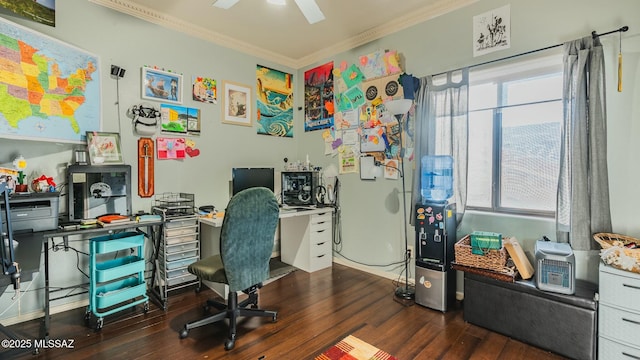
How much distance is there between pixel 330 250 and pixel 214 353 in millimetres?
1951

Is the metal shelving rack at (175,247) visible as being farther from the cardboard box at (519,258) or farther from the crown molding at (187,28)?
the cardboard box at (519,258)

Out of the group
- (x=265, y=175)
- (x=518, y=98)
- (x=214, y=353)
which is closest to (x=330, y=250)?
(x=265, y=175)

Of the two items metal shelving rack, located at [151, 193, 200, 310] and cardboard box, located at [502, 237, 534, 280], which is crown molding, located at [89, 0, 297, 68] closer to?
metal shelving rack, located at [151, 193, 200, 310]

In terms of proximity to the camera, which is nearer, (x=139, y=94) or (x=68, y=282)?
(x=68, y=282)

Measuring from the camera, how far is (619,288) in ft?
5.66

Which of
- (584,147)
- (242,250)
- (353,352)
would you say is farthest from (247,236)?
(584,147)

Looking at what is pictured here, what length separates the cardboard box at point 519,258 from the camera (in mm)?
2146

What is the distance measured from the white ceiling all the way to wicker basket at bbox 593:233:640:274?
2158 millimetres

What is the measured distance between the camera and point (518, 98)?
2.43m

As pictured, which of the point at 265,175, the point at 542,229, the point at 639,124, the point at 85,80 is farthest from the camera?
the point at 265,175

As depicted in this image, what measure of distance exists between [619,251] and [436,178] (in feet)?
4.20

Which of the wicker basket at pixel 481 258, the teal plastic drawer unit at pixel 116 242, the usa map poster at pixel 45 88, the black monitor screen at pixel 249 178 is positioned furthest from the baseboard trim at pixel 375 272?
the usa map poster at pixel 45 88

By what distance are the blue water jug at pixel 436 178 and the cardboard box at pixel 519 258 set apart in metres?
0.59

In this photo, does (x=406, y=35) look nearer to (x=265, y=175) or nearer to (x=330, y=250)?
(x=265, y=175)
